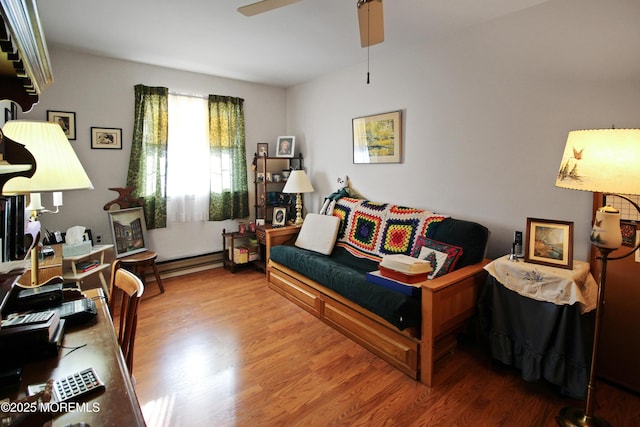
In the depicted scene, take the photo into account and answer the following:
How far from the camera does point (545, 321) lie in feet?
6.13

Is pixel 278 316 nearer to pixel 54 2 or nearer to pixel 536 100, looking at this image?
pixel 536 100

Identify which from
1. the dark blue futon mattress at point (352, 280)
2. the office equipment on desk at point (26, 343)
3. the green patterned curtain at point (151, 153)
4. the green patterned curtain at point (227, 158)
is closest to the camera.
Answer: the office equipment on desk at point (26, 343)

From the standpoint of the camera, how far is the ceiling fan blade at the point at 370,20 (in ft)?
5.30

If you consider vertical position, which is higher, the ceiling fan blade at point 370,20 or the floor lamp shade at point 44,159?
the ceiling fan blade at point 370,20

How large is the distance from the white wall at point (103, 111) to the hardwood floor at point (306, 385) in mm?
1439

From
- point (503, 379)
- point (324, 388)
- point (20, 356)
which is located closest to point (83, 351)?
point (20, 356)

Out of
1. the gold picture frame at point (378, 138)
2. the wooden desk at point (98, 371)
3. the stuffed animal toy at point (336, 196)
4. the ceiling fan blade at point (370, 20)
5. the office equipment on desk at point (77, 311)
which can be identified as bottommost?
the wooden desk at point (98, 371)

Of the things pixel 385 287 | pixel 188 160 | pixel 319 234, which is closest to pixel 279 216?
pixel 319 234

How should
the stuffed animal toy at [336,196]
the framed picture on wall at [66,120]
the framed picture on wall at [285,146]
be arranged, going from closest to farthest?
the framed picture on wall at [66,120] < the stuffed animal toy at [336,196] < the framed picture on wall at [285,146]

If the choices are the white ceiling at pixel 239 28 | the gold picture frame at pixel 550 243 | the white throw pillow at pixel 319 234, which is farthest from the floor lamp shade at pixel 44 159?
the gold picture frame at pixel 550 243

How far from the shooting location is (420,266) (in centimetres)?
222

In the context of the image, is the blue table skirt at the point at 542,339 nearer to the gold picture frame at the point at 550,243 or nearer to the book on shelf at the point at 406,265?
the gold picture frame at the point at 550,243

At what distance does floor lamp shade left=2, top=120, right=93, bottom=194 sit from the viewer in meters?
1.21

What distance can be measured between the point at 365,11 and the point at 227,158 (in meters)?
2.94
